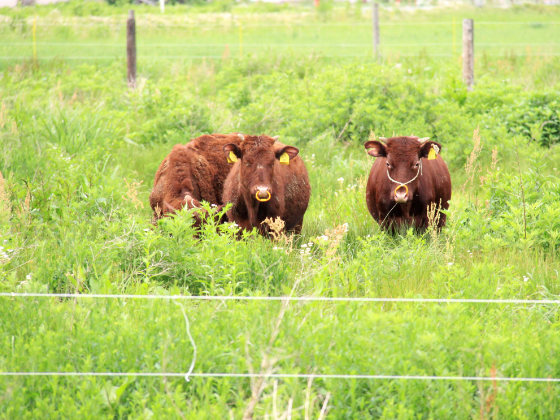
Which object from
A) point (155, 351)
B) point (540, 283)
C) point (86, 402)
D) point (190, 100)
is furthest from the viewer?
point (190, 100)

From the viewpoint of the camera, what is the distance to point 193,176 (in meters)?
7.51

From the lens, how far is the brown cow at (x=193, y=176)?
7.21 metres

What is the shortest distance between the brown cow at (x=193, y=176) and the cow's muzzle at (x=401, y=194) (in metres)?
2.10

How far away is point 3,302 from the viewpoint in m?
4.31

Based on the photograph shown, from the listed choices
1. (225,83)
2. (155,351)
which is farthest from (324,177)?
(225,83)

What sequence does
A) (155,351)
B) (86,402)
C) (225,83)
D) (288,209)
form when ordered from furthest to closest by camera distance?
(225,83) → (288,209) → (155,351) → (86,402)

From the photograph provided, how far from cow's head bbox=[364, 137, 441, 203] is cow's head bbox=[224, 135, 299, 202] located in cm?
118

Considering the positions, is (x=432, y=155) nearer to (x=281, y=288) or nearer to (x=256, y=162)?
(x=256, y=162)

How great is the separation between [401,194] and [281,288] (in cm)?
202

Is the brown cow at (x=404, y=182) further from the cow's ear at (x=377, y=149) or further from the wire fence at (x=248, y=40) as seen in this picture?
the wire fence at (x=248, y=40)

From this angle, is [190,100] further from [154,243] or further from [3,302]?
[3,302]

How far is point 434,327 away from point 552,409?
2.89 feet

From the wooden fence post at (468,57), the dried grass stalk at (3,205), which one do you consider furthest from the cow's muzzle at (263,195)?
the wooden fence post at (468,57)

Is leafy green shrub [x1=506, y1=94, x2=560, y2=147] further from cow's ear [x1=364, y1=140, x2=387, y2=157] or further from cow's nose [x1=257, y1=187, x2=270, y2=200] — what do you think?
cow's nose [x1=257, y1=187, x2=270, y2=200]
